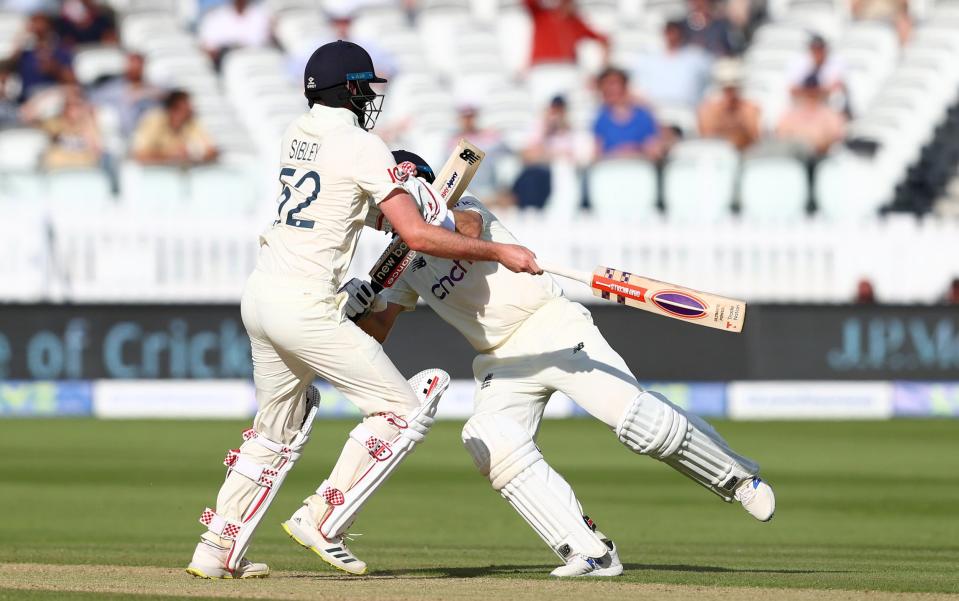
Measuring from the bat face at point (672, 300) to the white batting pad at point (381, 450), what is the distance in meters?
0.62

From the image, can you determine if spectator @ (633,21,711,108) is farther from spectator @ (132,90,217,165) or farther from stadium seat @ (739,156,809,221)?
spectator @ (132,90,217,165)

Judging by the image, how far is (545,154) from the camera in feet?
46.7

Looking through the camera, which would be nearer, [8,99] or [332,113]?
[332,113]

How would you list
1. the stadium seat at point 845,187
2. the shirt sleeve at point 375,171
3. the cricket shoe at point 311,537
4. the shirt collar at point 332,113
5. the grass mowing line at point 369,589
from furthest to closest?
the stadium seat at point 845,187, the cricket shoe at point 311,537, the shirt collar at point 332,113, the shirt sleeve at point 375,171, the grass mowing line at point 369,589

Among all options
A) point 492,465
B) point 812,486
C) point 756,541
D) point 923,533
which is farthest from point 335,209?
point 812,486

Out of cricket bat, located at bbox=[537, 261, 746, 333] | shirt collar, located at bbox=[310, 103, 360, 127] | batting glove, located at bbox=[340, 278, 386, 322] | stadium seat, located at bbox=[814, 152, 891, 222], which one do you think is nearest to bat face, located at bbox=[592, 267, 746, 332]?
cricket bat, located at bbox=[537, 261, 746, 333]

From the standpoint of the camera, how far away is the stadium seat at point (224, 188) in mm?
14047

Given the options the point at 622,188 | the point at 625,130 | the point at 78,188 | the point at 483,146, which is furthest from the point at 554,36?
the point at 78,188

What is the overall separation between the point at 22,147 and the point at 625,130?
498 centimetres

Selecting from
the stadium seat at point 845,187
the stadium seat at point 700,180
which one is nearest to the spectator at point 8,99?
the stadium seat at point 700,180

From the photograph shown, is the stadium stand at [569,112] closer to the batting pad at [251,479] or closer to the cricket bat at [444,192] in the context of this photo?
the cricket bat at [444,192]

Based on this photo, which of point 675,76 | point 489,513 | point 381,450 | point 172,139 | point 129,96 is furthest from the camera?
point 675,76

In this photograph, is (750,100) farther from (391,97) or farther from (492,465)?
(492,465)

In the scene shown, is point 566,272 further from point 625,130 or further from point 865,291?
point 625,130
